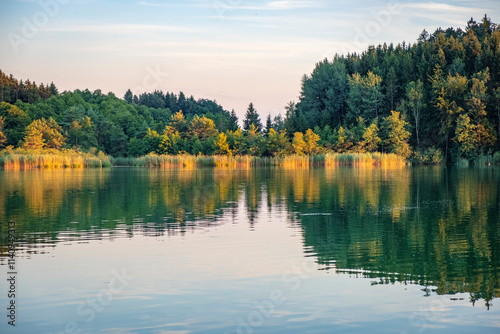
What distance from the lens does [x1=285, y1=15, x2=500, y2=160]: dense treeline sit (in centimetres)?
→ 8100

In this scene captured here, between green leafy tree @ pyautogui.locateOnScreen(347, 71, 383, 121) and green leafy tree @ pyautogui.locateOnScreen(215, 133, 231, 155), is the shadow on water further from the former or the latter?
green leafy tree @ pyautogui.locateOnScreen(347, 71, 383, 121)

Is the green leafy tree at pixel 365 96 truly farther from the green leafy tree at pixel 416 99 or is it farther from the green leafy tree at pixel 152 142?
the green leafy tree at pixel 152 142

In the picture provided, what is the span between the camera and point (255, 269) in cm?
1245

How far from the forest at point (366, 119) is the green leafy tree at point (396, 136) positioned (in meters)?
0.18

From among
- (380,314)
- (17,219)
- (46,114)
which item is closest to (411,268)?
(380,314)

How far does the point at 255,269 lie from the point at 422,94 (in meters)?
82.0

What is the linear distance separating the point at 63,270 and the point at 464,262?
9.37 m

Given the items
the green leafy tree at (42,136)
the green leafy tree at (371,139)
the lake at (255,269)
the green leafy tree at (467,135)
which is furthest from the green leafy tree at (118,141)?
the lake at (255,269)

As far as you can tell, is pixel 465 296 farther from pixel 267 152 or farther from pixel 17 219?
A: pixel 267 152

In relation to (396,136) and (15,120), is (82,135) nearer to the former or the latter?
(15,120)

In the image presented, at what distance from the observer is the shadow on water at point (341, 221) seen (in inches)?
492

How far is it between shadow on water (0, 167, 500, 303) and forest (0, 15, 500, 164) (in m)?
52.0

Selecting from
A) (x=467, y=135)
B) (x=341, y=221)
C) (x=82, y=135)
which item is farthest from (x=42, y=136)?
(x=341, y=221)

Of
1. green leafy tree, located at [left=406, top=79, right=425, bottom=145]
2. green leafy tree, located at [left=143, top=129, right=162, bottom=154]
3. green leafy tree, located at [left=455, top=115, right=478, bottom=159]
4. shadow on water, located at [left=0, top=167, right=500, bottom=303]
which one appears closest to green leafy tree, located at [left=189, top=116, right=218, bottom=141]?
green leafy tree, located at [left=143, top=129, right=162, bottom=154]
